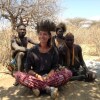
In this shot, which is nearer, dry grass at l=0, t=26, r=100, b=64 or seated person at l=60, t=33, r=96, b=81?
seated person at l=60, t=33, r=96, b=81

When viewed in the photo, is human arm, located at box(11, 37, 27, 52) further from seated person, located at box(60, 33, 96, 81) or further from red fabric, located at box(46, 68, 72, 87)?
red fabric, located at box(46, 68, 72, 87)

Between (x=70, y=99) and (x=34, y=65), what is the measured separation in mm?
959

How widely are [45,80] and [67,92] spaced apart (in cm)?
50

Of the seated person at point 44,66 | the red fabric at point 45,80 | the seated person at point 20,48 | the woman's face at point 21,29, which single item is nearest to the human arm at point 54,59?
the seated person at point 44,66

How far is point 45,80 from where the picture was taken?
493 cm

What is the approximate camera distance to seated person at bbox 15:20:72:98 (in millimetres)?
4891

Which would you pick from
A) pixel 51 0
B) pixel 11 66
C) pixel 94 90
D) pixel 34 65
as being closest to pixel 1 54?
pixel 11 66

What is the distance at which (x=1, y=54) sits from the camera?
8555 mm

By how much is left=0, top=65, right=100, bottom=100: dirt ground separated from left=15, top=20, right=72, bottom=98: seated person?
7.5 inches

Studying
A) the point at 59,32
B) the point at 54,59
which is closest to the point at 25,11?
the point at 59,32

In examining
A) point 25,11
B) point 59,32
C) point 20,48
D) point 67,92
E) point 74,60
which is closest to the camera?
point 67,92

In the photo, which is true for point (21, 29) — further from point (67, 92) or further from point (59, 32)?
point (67, 92)

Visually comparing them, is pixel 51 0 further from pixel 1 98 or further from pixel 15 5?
pixel 1 98

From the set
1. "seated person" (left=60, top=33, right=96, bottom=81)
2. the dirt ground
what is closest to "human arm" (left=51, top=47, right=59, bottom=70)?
the dirt ground
